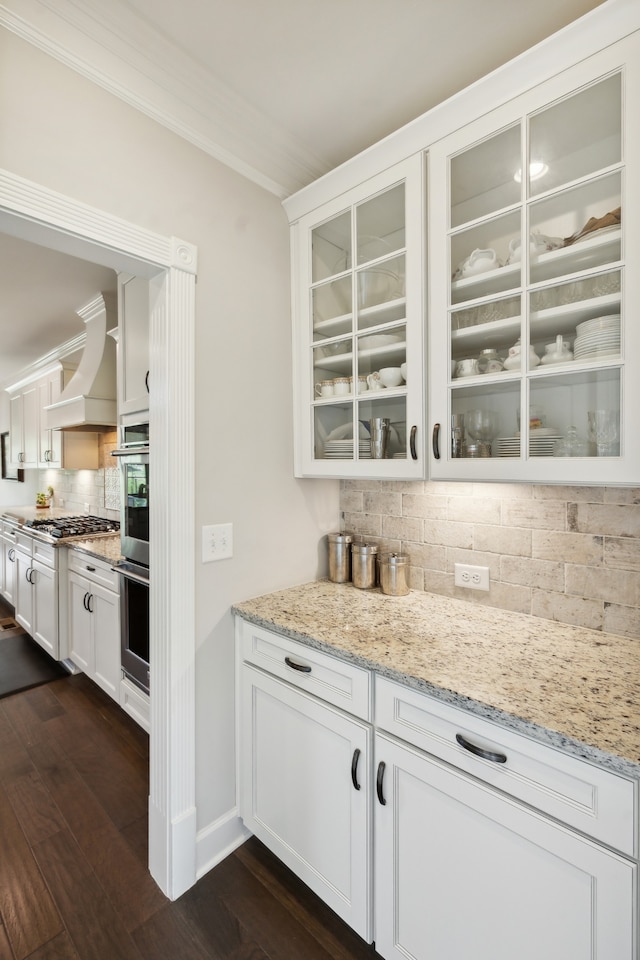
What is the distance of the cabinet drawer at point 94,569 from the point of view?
2566mm

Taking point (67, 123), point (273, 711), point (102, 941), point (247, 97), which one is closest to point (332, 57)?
point (247, 97)

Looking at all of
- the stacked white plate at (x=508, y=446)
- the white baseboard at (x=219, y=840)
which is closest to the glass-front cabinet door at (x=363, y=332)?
the stacked white plate at (x=508, y=446)

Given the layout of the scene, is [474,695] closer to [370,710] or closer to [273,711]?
[370,710]

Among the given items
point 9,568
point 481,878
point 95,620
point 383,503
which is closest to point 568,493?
point 383,503

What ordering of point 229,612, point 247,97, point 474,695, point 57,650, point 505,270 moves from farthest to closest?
point 57,650 < point 229,612 < point 247,97 < point 505,270 < point 474,695

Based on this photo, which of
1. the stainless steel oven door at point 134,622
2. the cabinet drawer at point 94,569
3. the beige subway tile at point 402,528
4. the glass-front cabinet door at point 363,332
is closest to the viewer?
the glass-front cabinet door at point 363,332

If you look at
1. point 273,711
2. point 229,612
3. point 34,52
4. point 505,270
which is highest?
point 34,52

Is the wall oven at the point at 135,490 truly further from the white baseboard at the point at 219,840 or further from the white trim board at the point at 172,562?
the white baseboard at the point at 219,840

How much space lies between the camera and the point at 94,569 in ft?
9.00

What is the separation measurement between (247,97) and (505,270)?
3.47 feet

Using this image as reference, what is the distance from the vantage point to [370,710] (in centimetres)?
124

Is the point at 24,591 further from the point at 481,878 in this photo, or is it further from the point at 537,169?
the point at 537,169

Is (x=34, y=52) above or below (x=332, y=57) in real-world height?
below

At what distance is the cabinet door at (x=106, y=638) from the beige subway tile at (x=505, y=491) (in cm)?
203
